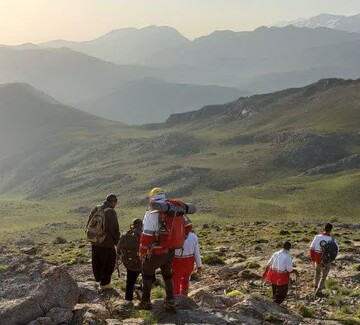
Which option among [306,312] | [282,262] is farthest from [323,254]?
[306,312]

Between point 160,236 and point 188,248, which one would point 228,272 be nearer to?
point 188,248

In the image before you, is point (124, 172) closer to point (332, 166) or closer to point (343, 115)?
point (332, 166)

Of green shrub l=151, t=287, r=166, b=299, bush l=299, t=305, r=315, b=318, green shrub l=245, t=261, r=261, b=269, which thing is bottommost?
green shrub l=245, t=261, r=261, b=269

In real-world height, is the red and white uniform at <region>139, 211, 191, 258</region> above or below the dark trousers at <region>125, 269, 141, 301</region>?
above

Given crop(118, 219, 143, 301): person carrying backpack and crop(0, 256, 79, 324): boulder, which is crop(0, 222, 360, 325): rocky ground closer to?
crop(0, 256, 79, 324): boulder

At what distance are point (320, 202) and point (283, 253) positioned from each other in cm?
6803

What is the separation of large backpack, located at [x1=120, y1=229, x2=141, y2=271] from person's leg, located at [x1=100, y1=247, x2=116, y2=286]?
840 mm

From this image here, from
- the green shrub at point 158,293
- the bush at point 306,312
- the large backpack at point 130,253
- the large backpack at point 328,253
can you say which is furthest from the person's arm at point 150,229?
the large backpack at point 328,253

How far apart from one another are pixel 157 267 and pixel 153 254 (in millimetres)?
386

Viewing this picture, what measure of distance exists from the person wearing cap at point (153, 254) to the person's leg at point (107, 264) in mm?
2735

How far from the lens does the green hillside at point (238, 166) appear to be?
8462 cm

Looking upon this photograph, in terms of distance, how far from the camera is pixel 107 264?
48.3ft

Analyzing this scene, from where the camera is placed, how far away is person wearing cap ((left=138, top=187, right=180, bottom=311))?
1168 centimetres

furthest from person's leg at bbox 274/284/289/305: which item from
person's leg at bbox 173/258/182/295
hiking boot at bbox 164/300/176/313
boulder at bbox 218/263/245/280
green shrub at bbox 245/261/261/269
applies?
green shrub at bbox 245/261/261/269
